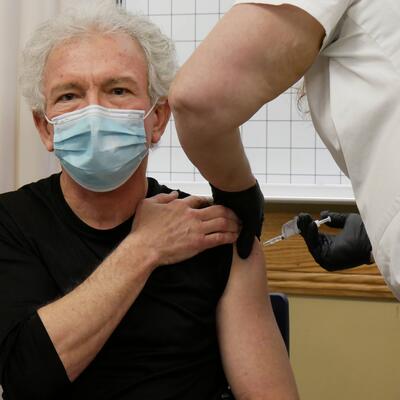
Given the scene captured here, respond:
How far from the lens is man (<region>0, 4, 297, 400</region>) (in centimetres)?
126

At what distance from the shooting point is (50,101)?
4.49ft

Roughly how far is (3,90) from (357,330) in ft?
4.11

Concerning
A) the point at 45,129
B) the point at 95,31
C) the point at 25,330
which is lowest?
the point at 25,330

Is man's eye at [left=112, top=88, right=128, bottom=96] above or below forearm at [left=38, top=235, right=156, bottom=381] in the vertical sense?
above

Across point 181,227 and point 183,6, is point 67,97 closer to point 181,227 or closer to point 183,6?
point 181,227

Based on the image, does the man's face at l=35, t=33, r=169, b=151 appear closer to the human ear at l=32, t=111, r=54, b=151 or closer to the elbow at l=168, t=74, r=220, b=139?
the human ear at l=32, t=111, r=54, b=151

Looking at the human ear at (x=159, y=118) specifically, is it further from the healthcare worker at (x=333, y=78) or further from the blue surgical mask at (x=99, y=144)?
the healthcare worker at (x=333, y=78)

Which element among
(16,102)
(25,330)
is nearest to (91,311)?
(25,330)

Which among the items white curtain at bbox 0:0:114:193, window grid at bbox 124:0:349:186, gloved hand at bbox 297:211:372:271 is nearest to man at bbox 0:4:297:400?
gloved hand at bbox 297:211:372:271

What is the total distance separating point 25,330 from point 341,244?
2.36 feet

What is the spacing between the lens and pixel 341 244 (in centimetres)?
146

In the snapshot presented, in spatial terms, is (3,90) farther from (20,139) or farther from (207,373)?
(207,373)

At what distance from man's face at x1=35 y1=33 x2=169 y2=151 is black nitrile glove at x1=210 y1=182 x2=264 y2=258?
22cm

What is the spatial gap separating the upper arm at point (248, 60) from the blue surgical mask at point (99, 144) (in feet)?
1.53
